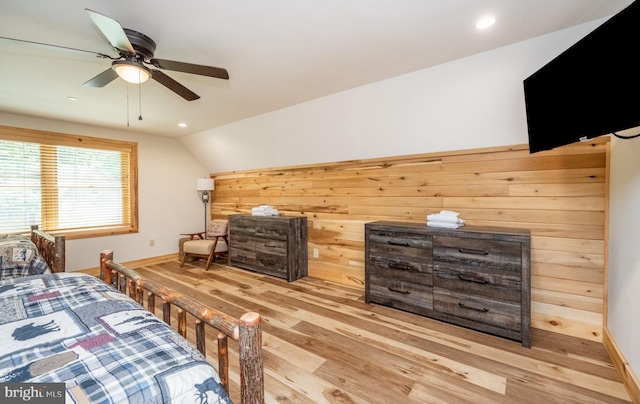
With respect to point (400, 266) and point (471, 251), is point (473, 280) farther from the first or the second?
point (400, 266)

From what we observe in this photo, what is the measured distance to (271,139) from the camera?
4.03 metres

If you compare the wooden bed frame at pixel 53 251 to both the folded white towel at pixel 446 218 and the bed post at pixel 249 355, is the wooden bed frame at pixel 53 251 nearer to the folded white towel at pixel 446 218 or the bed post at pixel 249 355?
the bed post at pixel 249 355

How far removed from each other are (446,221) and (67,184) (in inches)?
203

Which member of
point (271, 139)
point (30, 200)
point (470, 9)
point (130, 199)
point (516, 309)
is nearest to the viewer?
point (470, 9)

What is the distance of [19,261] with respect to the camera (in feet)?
7.89

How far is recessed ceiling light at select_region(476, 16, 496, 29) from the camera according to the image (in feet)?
5.75

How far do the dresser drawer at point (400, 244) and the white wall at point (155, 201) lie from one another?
398cm

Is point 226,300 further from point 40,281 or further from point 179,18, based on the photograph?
point 179,18

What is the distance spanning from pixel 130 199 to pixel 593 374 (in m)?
5.87

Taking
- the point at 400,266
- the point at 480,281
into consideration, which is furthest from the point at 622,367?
the point at 400,266

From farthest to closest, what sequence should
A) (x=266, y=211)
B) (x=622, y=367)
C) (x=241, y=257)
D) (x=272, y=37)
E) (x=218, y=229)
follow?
(x=218, y=229) < (x=241, y=257) < (x=266, y=211) < (x=272, y=37) < (x=622, y=367)

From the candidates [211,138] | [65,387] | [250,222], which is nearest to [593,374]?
[65,387]

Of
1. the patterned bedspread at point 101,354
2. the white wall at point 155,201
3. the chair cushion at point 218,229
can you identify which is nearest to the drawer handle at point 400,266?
the patterned bedspread at point 101,354

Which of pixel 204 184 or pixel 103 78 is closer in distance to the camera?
pixel 103 78
